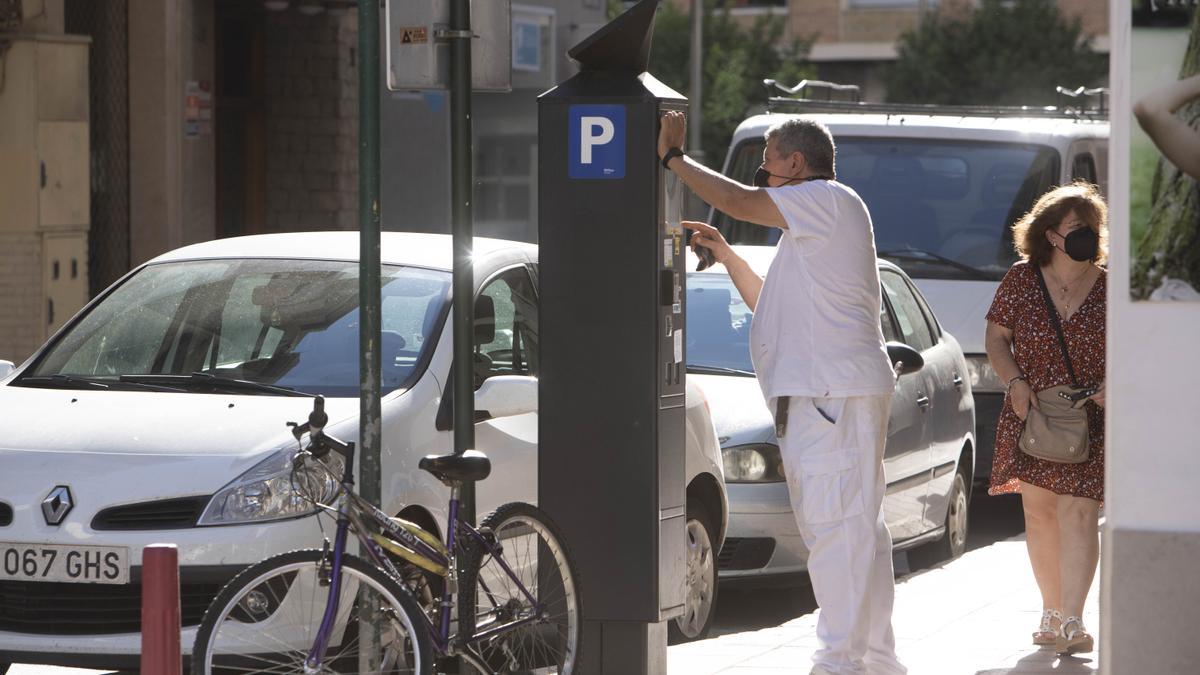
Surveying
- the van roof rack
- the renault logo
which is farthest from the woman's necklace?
the van roof rack

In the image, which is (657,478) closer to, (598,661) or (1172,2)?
(598,661)

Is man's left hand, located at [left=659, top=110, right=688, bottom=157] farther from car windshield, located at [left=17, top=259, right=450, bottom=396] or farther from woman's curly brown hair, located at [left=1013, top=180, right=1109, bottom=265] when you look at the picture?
woman's curly brown hair, located at [left=1013, top=180, right=1109, bottom=265]

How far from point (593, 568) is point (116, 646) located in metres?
1.51

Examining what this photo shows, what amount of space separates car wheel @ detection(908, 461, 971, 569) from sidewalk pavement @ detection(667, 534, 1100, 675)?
633 mm

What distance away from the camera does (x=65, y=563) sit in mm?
6109

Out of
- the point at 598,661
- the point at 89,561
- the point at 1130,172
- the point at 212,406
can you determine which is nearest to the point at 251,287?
the point at 212,406

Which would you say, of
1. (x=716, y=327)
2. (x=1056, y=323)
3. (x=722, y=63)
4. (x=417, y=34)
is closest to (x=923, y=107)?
(x=716, y=327)

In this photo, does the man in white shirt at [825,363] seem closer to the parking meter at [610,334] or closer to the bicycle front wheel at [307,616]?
the parking meter at [610,334]

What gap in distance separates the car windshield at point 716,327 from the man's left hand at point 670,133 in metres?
3.12

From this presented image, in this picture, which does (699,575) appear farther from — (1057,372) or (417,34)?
(417,34)

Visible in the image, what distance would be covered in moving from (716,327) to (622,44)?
3552 mm

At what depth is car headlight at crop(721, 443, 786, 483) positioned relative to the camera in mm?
8492

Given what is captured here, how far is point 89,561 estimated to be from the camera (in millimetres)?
6082

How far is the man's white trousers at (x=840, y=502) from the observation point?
610 centimetres
